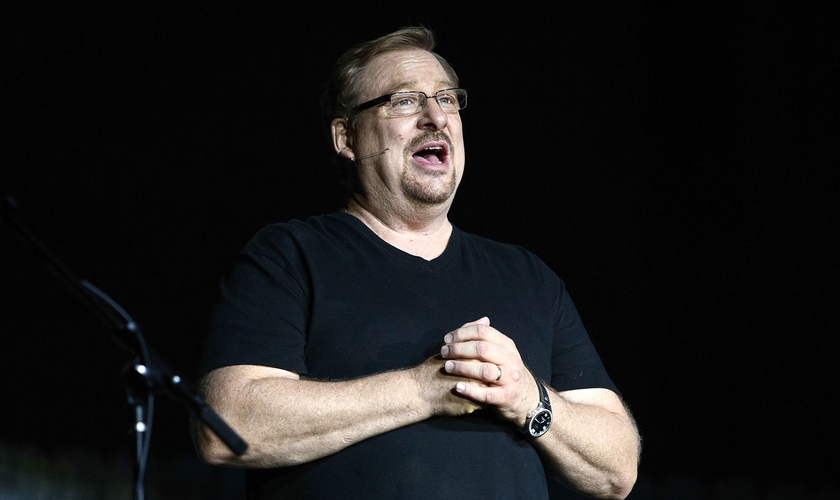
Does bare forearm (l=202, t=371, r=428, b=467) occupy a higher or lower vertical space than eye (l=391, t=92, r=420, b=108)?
lower

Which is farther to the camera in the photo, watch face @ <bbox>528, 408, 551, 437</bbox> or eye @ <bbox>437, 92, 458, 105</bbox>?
eye @ <bbox>437, 92, 458, 105</bbox>

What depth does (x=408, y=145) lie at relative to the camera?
1.96 metres

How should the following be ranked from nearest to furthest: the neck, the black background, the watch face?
the watch face, the neck, the black background

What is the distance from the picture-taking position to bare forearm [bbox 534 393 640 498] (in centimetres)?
165

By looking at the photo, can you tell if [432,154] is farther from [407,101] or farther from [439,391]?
[439,391]

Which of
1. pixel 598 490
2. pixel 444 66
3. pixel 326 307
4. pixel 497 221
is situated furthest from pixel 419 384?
pixel 497 221

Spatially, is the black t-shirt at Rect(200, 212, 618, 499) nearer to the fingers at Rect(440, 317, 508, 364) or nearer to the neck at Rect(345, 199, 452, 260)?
the neck at Rect(345, 199, 452, 260)

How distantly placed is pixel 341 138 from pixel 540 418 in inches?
33.7

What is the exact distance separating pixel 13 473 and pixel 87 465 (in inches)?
9.1

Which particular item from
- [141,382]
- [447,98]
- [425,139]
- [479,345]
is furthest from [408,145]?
[141,382]

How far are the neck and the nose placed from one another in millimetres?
190

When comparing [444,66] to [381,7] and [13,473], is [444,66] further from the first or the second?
[13,473]

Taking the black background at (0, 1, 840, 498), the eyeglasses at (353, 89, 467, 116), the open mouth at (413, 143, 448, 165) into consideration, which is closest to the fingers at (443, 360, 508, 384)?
the open mouth at (413, 143, 448, 165)

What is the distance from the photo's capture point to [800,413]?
3.06m
